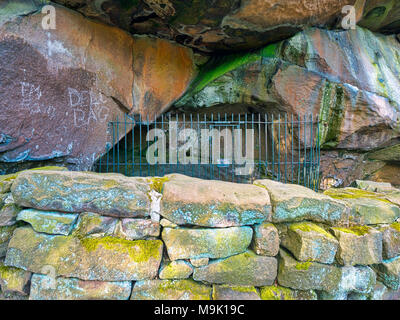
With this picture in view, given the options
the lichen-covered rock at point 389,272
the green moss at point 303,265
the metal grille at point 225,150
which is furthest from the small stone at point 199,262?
the metal grille at point 225,150

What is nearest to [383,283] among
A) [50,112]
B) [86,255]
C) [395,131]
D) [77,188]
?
[86,255]

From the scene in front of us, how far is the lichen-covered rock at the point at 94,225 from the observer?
1.54 m

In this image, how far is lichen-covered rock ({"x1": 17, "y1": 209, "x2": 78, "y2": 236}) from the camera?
152 cm

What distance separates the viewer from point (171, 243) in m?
1.55

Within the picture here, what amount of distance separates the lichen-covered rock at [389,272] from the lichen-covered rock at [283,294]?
652 mm

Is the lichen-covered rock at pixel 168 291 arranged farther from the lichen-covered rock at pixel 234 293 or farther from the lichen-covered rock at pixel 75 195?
the lichen-covered rock at pixel 75 195

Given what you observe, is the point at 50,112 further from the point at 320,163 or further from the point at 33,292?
the point at 320,163

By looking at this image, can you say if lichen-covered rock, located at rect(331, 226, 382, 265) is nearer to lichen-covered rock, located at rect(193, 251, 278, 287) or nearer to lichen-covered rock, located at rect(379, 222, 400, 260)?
lichen-covered rock, located at rect(379, 222, 400, 260)

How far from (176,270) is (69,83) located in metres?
3.51

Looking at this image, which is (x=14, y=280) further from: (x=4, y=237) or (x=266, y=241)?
(x=266, y=241)

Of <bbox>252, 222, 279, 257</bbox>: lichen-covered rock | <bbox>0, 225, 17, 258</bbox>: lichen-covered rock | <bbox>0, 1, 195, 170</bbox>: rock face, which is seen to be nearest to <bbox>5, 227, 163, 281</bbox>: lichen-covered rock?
<bbox>0, 225, 17, 258</bbox>: lichen-covered rock

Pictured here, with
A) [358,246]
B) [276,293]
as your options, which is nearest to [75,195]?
[276,293]

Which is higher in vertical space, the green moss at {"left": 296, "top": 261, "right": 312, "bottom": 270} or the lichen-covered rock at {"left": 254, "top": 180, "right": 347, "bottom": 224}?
the lichen-covered rock at {"left": 254, "top": 180, "right": 347, "bottom": 224}

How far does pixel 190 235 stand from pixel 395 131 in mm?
5262
